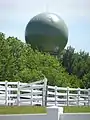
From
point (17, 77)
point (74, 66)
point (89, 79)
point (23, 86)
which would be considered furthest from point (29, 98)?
point (74, 66)

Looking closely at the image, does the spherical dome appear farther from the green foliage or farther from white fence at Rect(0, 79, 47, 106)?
white fence at Rect(0, 79, 47, 106)

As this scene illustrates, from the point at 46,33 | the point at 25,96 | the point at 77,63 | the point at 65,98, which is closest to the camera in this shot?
the point at 25,96

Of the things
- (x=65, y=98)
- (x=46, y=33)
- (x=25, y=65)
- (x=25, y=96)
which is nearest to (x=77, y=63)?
(x=46, y=33)

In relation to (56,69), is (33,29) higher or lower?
higher

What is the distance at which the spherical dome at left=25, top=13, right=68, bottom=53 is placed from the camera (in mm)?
50812

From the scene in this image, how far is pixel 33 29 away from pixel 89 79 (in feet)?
27.7

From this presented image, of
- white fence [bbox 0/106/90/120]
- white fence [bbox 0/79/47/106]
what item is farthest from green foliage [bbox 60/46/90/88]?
white fence [bbox 0/106/90/120]

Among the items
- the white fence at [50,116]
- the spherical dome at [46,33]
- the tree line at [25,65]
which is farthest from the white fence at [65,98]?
the spherical dome at [46,33]

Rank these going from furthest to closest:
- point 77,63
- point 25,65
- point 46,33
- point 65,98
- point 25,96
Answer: point 77,63 < point 46,33 < point 25,65 < point 65,98 < point 25,96

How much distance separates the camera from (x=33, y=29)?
169 feet

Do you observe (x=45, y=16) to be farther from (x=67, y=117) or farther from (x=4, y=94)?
(x=67, y=117)

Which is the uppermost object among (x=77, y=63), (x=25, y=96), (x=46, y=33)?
(x=46, y=33)

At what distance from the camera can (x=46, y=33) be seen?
167ft

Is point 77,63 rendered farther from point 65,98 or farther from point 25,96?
point 25,96
